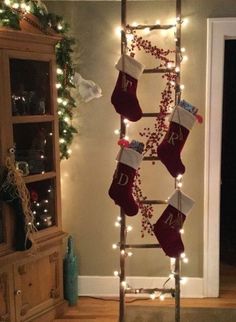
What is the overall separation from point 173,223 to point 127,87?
87 centimetres

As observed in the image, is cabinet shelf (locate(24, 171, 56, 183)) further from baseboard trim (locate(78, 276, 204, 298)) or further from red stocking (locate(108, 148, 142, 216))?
baseboard trim (locate(78, 276, 204, 298))

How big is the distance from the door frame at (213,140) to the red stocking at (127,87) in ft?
2.10

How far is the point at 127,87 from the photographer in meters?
2.62

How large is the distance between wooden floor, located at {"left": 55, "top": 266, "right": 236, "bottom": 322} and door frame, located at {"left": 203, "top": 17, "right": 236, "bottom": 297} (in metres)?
0.09

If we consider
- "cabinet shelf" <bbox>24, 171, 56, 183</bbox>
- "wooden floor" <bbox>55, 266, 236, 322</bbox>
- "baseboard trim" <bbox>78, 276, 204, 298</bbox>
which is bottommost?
"wooden floor" <bbox>55, 266, 236, 322</bbox>

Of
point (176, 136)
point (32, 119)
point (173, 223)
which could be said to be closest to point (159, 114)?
point (176, 136)

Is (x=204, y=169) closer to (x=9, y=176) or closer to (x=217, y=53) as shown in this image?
(x=217, y=53)

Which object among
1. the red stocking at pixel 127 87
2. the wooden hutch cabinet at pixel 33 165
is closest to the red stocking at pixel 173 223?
the red stocking at pixel 127 87

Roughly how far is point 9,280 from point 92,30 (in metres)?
1.73

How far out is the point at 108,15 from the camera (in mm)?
3031

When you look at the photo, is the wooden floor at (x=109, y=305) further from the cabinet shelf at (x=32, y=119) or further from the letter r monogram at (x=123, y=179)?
the cabinet shelf at (x=32, y=119)

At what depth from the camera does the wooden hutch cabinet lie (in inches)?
102

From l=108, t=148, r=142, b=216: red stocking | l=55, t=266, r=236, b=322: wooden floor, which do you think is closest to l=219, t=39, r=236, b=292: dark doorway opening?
l=55, t=266, r=236, b=322: wooden floor

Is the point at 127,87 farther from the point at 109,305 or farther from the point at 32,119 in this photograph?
the point at 109,305
